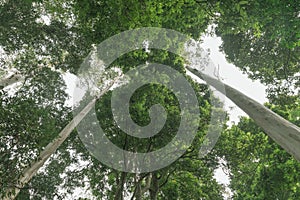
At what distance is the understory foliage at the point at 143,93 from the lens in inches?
204

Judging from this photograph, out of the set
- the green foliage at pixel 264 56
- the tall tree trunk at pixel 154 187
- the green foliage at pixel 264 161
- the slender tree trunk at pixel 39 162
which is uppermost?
the green foliage at pixel 264 56

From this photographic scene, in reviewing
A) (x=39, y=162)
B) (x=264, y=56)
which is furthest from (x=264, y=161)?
(x=39, y=162)

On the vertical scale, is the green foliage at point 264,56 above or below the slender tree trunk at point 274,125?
above

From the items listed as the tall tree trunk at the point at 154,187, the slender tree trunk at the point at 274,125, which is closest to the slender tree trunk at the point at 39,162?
the tall tree trunk at the point at 154,187

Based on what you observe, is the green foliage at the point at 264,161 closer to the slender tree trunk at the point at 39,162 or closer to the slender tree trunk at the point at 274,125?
the slender tree trunk at the point at 274,125

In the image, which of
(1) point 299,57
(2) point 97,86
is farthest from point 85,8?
(2) point 97,86

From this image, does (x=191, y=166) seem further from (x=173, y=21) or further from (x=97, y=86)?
(x=97, y=86)

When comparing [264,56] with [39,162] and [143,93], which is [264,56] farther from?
[39,162]

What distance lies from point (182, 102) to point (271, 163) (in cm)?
383

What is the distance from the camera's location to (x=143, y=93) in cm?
879

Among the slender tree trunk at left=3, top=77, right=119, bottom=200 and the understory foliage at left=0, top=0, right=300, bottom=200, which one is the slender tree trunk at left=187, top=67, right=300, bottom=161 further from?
the slender tree trunk at left=3, top=77, right=119, bottom=200

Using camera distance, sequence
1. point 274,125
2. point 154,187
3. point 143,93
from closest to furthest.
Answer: point 274,125 → point 143,93 → point 154,187

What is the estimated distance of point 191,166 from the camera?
10125mm

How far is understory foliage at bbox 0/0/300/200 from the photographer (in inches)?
204
